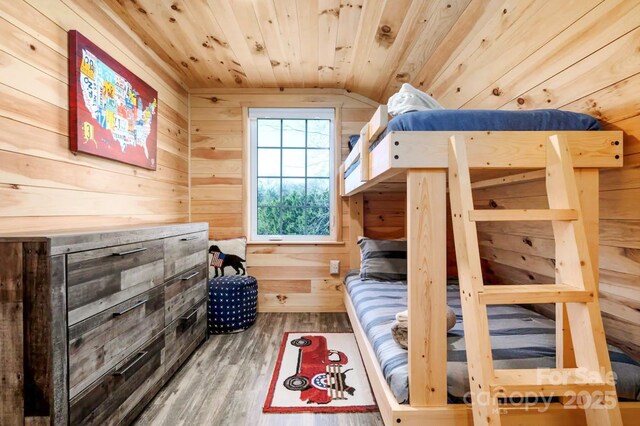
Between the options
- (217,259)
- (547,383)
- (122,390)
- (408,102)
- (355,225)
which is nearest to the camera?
(547,383)

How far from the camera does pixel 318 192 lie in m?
3.20

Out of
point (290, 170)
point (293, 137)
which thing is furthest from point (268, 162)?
point (293, 137)

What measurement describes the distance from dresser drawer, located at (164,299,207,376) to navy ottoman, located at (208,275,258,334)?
0.16 meters

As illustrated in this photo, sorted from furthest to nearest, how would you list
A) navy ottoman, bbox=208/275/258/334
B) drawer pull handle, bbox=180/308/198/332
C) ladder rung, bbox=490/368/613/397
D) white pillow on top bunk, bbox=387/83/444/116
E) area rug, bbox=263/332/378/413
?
navy ottoman, bbox=208/275/258/334, drawer pull handle, bbox=180/308/198/332, area rug, bbox=263/332/378/413, white pillow on top bunk, bbox=387/83/444/116, ladder rung, bbox=490/368/613/397

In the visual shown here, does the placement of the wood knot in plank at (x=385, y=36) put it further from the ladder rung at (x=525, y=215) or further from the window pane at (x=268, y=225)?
the window pane at (x=268, y=225)

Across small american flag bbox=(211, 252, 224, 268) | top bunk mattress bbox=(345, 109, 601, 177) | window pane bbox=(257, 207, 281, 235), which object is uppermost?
top bunk mattress bbox=(345, 109, 601, 177)

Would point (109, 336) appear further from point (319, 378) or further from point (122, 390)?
point (319, 378)

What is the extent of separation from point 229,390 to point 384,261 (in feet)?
4.55

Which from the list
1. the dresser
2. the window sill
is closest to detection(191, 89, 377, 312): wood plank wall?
the window sill

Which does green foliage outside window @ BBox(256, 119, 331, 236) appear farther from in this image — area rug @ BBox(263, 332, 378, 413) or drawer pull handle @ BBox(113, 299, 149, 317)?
drawer pull handle @ BBox(113, 299, 149, 317)

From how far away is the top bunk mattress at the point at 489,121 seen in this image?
3.63 ft

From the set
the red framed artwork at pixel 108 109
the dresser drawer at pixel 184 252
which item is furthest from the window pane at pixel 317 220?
the red framed artwork at pixel 108 109

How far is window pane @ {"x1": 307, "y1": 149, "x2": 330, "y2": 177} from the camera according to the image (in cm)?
320

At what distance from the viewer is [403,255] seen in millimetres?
2518
